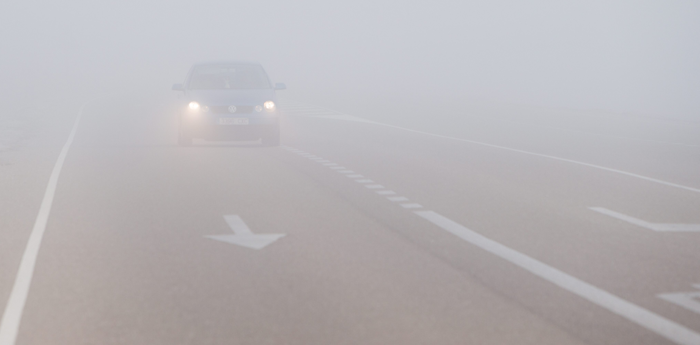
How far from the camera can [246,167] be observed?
13.6 metres

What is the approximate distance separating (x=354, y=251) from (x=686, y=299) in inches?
102

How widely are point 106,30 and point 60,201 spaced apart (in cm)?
14453

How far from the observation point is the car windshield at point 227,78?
1731 centimetres

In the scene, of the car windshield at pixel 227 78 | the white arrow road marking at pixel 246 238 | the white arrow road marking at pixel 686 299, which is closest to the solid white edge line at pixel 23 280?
the white arrow road marking at pixel 246 238

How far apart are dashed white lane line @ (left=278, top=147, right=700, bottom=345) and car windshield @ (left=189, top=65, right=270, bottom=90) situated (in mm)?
9556

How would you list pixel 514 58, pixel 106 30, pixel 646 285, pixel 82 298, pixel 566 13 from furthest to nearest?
pixel 106 30, pixel 566 13, pixel 514 58, pixel 646 285, pixel 82 298

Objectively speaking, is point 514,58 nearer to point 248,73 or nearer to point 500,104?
point 500,104

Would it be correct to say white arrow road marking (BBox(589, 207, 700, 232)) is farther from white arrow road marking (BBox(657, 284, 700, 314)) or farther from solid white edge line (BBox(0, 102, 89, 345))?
solid white edge line (BBox(0, 102, 89, 345))

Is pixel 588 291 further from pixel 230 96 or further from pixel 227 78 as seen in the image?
pixel 227 78

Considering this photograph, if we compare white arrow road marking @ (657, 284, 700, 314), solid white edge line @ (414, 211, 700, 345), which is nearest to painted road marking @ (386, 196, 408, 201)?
solid white edge line @ (414, 211, 700, 345)

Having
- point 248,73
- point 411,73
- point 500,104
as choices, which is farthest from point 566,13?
point 248,73

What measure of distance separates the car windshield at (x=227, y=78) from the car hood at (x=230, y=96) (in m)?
0.33

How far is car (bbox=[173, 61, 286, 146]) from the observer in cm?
1650

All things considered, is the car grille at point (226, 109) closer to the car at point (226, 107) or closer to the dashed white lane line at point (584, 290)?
the car at point (226, 107)
